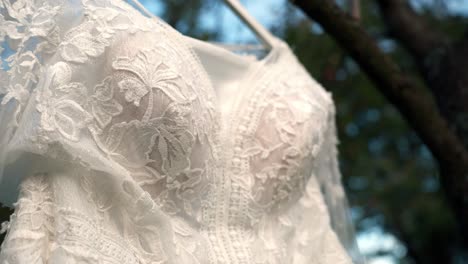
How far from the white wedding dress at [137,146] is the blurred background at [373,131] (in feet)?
1.33

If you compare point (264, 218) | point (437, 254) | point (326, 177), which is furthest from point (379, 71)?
point (437, 254)

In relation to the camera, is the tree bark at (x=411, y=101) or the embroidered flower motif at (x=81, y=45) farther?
the tree bark at (x=411, y=101)

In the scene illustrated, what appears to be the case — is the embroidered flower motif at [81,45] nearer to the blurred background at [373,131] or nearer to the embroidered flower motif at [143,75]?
the embroidered flower motif at [143,75]

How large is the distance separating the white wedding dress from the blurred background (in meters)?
0.41

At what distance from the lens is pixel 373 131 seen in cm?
344

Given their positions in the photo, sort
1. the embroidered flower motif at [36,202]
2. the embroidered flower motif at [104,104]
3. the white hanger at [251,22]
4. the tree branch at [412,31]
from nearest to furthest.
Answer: the embroidered flower motif at [36,202] → the embroidered flower motif at [104,104] → the white hanger at [251,22] → the tree branch at [412,31]

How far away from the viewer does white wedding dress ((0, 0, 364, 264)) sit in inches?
34.8

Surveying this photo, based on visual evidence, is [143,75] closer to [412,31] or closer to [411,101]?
[411,101]

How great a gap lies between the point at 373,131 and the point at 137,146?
2.59m

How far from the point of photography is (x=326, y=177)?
1.49 metres

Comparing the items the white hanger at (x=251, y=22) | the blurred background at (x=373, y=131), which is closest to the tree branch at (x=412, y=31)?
the blurred background at (x=373, y=131)

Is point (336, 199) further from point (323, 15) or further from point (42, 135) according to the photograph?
point (42, 135)

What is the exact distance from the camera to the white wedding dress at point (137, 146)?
88 centimetres

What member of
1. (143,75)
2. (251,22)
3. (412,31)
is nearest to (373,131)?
(412,31)
